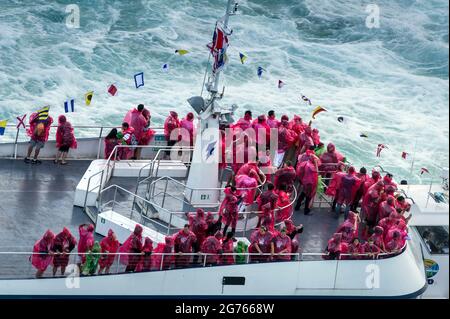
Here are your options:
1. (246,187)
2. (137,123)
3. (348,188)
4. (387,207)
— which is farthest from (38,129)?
(387,207)

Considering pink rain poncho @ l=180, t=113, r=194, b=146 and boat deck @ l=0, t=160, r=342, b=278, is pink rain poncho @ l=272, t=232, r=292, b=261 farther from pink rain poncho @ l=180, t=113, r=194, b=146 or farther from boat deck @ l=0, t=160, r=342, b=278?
pink rain poncho @ l=180, t=113, r=194, b=146

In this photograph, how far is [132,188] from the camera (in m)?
21.6

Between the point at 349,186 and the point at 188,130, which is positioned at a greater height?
the point at 188,130

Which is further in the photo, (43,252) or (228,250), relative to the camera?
(228,250)

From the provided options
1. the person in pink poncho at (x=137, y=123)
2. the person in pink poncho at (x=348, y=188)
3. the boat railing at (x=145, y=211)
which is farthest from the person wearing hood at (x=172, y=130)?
the person in pink poncho at (x=348, y=188)

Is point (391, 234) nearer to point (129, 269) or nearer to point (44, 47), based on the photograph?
point (129, 269)

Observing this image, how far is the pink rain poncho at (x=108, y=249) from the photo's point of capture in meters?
18.4

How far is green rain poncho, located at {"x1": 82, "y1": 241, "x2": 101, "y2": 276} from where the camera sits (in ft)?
59.8

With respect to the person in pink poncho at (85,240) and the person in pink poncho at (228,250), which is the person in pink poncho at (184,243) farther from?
the person in pink poncho at (85,240)

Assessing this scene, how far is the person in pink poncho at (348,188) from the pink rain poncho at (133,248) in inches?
194

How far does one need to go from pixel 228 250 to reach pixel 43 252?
11.0 ft

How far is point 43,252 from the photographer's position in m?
18.1

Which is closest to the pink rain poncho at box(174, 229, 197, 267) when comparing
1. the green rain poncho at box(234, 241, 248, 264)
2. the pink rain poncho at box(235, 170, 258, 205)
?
the green rain poncho at box(234, 241, 248, 264)

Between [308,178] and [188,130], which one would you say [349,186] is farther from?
[188,130]
